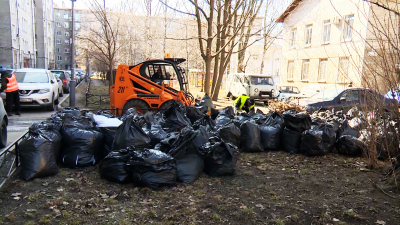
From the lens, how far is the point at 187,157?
14.8ft

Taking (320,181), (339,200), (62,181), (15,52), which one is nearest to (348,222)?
(339,200)

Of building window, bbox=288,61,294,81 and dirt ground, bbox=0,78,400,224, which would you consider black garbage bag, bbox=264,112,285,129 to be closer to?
dirt ground, bbox=0,78,400,224

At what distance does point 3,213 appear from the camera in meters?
3.35

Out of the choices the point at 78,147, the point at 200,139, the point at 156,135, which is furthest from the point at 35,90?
the point at 200,139

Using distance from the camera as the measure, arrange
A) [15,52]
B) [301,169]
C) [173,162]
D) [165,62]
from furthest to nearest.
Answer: [15,52] < [165,62] < [301,169] < [173,162]

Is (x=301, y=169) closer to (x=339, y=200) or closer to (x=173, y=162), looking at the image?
(x=339, y=200)

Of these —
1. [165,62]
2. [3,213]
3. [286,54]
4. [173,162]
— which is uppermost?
[286,54]

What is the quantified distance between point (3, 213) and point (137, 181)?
4.86ft

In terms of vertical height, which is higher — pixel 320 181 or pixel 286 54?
pixel 286 54

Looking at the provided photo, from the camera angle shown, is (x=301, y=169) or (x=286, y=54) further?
(x=286, y=54)

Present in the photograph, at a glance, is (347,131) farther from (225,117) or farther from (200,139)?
(200,139)

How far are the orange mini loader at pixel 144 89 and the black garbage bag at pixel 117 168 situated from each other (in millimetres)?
4705

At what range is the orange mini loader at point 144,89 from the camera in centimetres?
924

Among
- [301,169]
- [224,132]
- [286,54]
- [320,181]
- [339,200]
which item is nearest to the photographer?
[339,200]
